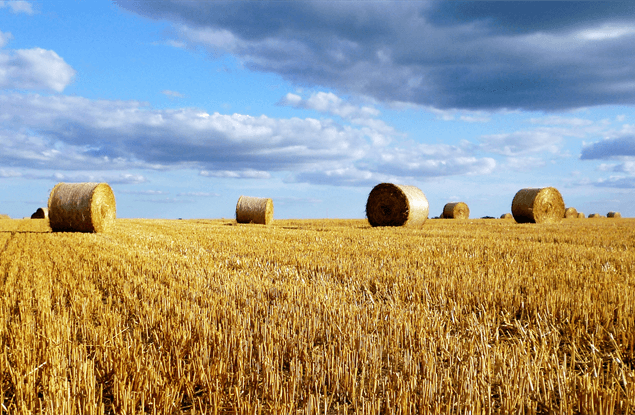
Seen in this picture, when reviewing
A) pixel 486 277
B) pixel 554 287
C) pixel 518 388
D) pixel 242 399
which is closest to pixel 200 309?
pixel 242 399

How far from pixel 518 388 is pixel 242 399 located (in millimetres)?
1458

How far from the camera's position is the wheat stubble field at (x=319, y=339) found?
7.82 feet

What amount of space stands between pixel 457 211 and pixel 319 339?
33.1 meters

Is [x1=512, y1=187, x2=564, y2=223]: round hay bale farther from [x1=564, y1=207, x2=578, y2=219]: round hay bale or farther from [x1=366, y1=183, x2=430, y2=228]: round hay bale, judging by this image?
[x1=564, y1=207, x2=578, y2=219]: round hay bale

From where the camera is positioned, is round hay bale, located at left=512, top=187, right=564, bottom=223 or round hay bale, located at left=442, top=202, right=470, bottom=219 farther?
round hay bale, located at left=442, top=202, right=470, bottom=219

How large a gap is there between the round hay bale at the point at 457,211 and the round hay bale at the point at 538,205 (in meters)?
12.3

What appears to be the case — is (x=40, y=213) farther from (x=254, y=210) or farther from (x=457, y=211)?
(x=457, y=211)

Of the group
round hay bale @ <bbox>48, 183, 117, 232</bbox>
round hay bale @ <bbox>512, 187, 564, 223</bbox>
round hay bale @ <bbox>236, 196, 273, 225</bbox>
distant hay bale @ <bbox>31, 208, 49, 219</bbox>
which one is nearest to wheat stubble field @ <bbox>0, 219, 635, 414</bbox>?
round hay bale @ <bbox>48, 183, 117, 232</bbox>

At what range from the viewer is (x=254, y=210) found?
899 inches

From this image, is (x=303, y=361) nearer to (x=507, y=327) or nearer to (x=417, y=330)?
(x=417, y=330)

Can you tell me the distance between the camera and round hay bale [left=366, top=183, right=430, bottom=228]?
1772 centimetres

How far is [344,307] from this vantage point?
4.01 meters

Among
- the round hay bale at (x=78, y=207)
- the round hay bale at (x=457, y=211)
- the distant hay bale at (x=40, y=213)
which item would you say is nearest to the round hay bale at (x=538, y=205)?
the round hay bale at (x=457, y=211)

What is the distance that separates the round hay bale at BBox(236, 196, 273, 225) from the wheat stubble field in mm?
15931
